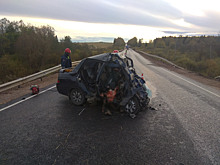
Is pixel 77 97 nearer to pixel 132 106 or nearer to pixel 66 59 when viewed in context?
pixel 132 106

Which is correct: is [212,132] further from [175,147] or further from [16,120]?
[16,120]

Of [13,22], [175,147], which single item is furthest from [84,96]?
[13,22]

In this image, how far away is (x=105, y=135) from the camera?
3918 millimetres

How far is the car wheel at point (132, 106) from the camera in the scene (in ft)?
16.7

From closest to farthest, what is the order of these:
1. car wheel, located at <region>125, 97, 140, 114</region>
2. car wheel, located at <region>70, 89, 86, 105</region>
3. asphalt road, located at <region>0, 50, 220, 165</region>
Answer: asphalt road, located at <region>0, 50, 220, 165</region>, car wheel, located at <region>125, 97, 140, 114</region>, car wheel, located at <region>70, 89, 86, 105</region>

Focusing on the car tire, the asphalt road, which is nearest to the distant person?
the asphalt road

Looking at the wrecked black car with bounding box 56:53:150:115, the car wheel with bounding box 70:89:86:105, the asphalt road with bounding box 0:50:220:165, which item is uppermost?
the wrecked black car with bounding box 56:53:150:115

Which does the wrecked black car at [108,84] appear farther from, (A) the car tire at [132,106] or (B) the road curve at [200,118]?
(B) the road curve at [200,118]

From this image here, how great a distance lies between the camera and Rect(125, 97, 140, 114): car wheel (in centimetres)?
509

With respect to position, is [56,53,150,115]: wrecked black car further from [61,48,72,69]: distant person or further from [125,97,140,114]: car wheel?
[61,48,72,69]: distant person

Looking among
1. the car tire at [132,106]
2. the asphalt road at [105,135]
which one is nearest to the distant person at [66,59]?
the asphalt road at [105,135]

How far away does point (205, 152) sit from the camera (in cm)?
333

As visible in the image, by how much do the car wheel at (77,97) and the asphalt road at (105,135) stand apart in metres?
0.21

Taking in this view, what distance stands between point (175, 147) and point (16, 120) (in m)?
4.14
